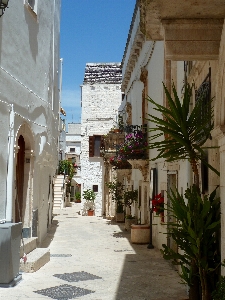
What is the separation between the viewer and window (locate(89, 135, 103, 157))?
91.1ft

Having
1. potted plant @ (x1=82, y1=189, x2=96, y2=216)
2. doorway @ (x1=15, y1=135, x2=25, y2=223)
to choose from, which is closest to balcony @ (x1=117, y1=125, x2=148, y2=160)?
doorway @ (x1=15, y1=135, x2=25, y2=223)

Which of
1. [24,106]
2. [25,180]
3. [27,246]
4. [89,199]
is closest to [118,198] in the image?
[89,199]

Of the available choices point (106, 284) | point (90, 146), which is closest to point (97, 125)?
point (90, 146)

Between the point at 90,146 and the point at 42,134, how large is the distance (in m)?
16.0

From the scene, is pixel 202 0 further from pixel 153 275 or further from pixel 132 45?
pixel 132 45

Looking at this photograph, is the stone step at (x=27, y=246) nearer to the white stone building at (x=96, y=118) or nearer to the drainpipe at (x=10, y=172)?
the drainpipe at (x=10, y=172)

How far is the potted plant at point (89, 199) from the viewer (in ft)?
88.4

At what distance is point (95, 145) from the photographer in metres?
27.9

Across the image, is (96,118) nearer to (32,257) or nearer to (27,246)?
(27,246)

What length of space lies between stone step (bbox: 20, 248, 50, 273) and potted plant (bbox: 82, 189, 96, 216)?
16932 millimetres

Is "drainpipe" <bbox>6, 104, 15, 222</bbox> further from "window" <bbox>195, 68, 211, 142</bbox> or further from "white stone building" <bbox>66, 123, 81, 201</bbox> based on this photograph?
"white stone building" <bbox>66, 123, 81, 201</bbox>

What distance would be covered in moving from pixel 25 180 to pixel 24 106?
2.00 m

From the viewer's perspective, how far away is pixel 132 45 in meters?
17.8

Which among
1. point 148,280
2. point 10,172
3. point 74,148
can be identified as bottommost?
point 148,280
